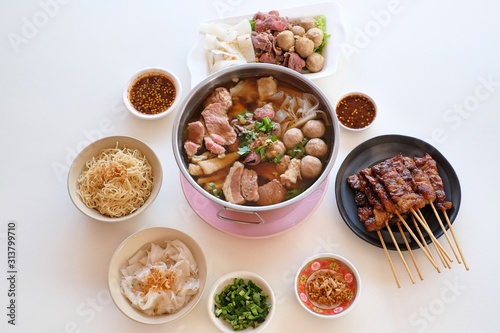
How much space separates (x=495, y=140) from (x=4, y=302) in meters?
3.11

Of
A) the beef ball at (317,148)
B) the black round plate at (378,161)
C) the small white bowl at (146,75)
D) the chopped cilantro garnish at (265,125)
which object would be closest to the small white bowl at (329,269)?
the black round plate at (378,161)

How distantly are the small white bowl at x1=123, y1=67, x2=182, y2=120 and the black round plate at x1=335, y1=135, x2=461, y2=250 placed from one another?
3.68 feet

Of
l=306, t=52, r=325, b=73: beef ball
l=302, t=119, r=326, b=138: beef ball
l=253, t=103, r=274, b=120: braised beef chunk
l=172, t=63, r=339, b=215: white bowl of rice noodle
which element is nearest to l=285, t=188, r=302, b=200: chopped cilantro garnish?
l=172, t=63, r=339, b=215: white bowl of rice noodle

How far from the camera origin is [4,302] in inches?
114

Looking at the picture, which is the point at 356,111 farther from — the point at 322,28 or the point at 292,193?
the point at 292,193

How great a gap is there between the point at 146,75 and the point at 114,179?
802 mm

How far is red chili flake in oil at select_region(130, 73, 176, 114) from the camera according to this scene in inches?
127

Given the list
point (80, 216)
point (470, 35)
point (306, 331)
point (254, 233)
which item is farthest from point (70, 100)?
point (470, 35)

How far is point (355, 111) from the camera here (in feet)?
10.4

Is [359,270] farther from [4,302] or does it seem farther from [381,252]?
[4,302]

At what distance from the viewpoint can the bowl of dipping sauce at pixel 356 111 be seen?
3146 mm

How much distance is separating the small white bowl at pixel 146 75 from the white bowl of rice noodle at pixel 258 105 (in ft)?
1.53

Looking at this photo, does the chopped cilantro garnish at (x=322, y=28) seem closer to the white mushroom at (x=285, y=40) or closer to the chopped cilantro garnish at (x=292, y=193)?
the white mushroom at (x=285, y=40)

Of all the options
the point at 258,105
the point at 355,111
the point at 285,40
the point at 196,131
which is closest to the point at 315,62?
the point at 285,40
